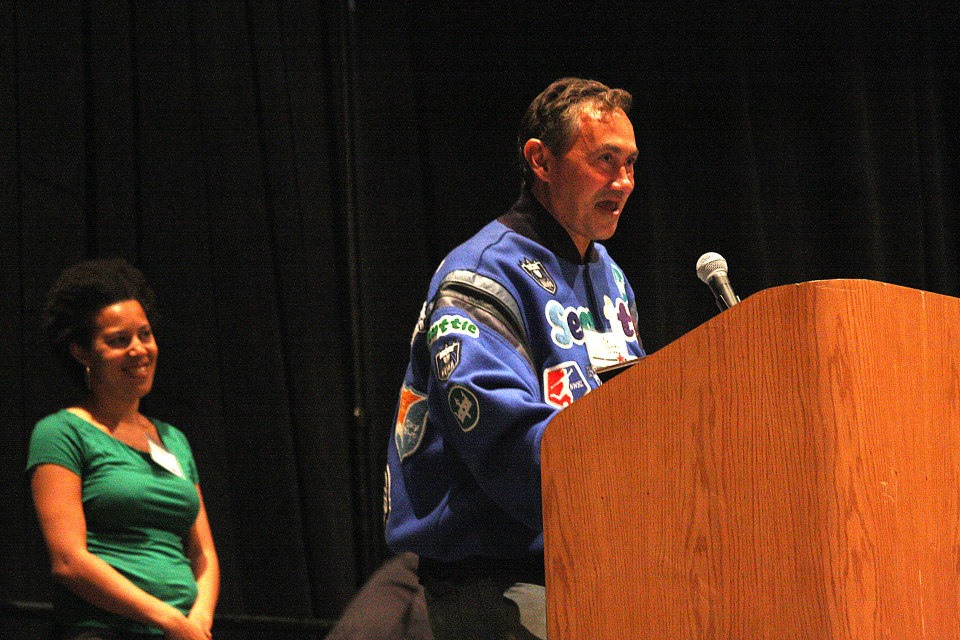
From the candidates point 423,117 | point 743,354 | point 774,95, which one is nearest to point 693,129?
point 774,95

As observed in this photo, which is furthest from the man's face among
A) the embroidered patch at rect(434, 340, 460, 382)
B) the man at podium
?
the embroidered patch at rect(434, 340, 460, 382)

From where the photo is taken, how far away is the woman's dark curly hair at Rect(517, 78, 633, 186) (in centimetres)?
181

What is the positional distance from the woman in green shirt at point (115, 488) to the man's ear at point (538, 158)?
113 centimetres

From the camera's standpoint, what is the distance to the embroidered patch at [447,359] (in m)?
1.47

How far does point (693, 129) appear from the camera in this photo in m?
2.97

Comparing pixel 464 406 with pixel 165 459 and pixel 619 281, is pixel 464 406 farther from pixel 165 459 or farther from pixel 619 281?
pixel 165 459

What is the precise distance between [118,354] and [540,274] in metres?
1.23

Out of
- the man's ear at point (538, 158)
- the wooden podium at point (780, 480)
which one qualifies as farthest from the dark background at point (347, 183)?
the wooden podium at point (780, 480)

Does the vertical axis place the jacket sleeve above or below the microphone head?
below

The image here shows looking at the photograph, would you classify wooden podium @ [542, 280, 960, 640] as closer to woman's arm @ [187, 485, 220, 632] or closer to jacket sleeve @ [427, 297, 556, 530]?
jacket sleeve @ [427, 297, 556, 530]

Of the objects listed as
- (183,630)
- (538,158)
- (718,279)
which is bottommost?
(183,630)

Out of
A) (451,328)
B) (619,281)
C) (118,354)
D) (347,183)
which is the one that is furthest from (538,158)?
(347,183)

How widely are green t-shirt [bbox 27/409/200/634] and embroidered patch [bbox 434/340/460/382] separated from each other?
43.9 inches

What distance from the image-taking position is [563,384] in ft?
5.16
